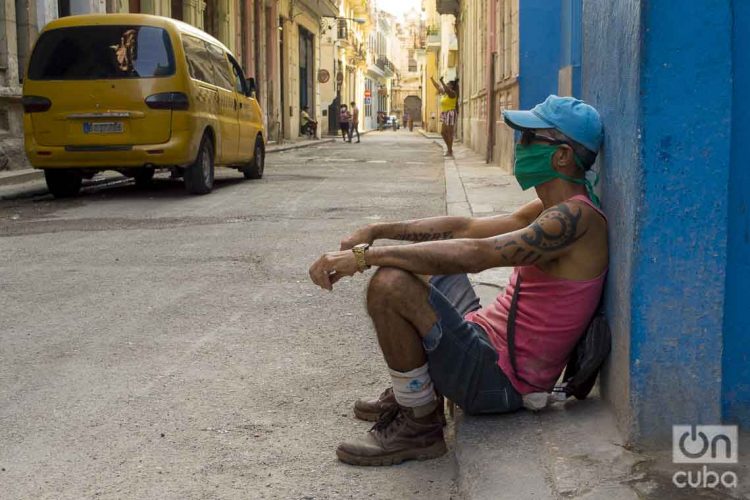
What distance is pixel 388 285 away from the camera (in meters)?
3.06

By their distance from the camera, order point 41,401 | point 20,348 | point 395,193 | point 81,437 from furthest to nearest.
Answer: point 395,193, point 20,348, point 41,401, point 81,437

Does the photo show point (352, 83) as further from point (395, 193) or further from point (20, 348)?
point (20, 348)

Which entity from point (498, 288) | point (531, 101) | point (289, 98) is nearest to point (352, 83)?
point (289, 98)

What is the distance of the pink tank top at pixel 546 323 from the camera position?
10.3 feet

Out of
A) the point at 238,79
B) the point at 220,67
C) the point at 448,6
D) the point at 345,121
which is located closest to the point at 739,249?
the point at 220,67

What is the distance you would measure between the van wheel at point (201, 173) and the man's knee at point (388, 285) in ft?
28.5

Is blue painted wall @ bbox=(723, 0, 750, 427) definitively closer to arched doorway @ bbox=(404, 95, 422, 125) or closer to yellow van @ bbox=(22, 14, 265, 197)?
yellow van @ bbox=(22, 14, 265, 197)

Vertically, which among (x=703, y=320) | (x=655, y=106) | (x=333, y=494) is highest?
(x=655, y=106)

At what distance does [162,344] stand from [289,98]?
32726 millimetres

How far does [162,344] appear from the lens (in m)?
4.71

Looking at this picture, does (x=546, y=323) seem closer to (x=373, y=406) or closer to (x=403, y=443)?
(x=403, y=443)

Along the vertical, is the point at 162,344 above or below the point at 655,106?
below

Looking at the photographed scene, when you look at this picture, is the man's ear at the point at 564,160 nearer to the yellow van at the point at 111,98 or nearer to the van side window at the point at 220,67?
the yellow van at the point at 111,98

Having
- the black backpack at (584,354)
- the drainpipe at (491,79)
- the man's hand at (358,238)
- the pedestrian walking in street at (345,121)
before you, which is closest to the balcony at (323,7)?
the pedestrian walking in street at (345,121)
